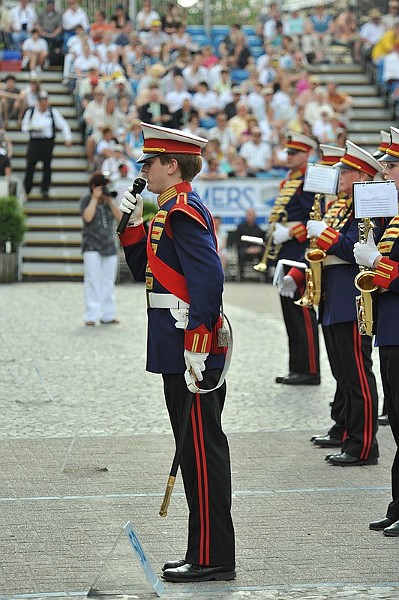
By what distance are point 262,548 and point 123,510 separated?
1.02 meters

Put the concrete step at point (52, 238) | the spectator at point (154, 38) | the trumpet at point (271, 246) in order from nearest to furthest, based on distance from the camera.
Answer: the trumpet at point (271, 246), the concrete step at point (52, 238), the spectator at point (154, 38)

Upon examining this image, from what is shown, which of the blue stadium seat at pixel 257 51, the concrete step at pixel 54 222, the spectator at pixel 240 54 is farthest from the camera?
the blue stadium seat at pixel 257 51

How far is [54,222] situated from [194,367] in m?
17.9

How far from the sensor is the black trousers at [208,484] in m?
6.03

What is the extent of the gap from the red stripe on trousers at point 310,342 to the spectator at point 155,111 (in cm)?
1290

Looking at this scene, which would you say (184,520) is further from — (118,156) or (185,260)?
(118,156)

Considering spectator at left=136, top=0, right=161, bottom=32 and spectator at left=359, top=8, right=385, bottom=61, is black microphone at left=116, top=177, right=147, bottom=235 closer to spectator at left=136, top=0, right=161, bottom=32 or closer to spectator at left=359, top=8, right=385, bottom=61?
spectator at left=136, top=0, right=161, bottom=32

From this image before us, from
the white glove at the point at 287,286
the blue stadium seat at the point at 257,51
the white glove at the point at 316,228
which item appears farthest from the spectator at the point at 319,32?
the white glove at the point at 316,228

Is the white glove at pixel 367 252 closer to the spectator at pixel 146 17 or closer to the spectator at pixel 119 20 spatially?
the spectator at pixel 119 20

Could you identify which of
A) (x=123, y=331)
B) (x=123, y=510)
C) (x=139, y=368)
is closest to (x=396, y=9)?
(x=123, y=331)

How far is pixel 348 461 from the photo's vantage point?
334 inches

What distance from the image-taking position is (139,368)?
489 inches

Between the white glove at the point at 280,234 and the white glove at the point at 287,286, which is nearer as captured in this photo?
the white glove at the point at 287,286

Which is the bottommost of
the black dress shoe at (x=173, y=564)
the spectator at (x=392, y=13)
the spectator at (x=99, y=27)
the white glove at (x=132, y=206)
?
the black dress shoe at (x=173, y=564)
